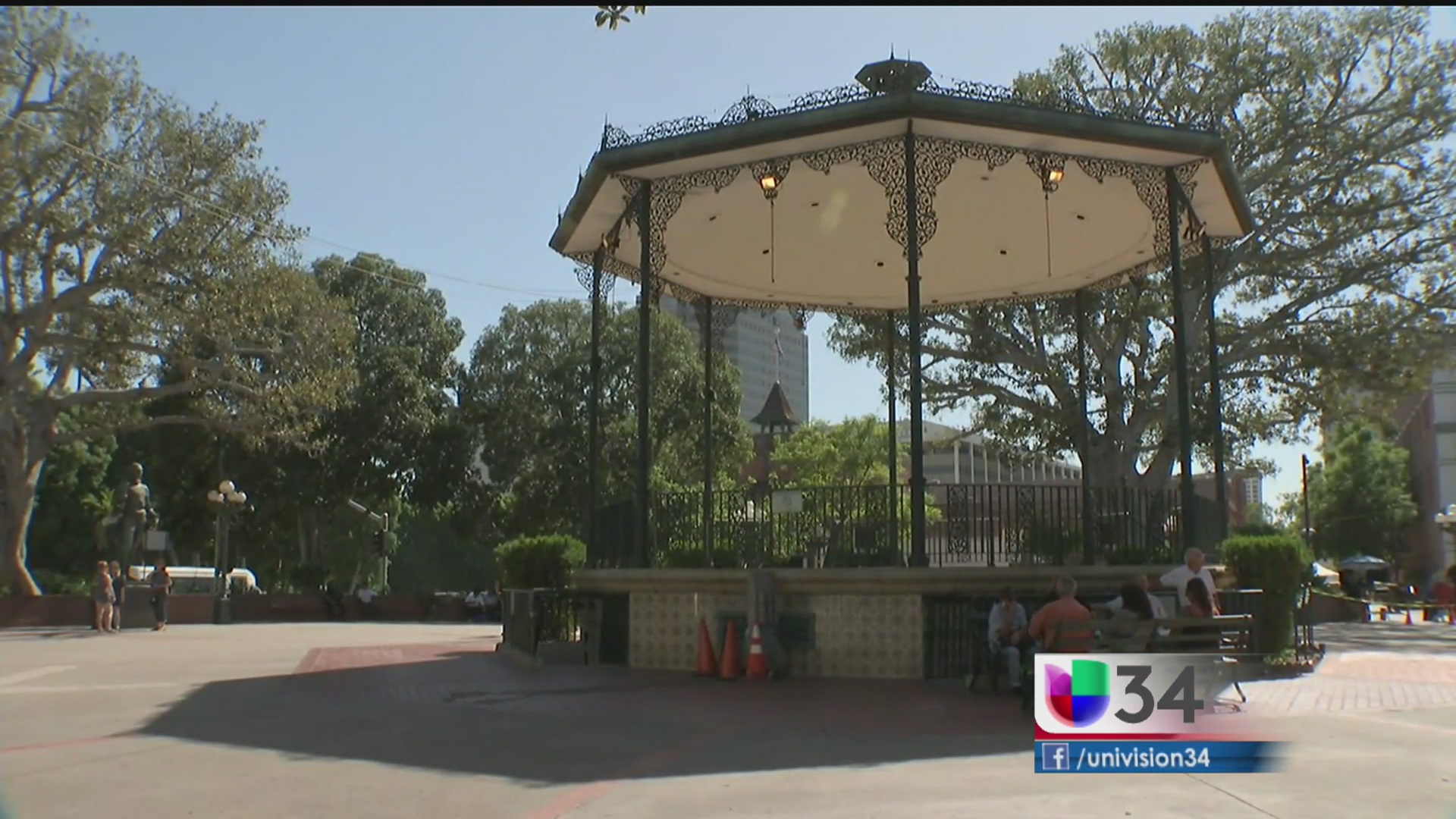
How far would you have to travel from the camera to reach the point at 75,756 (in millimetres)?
9375

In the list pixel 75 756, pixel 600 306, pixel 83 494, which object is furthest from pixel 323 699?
pixel 83 494

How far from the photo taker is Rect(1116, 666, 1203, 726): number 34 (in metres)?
8.50

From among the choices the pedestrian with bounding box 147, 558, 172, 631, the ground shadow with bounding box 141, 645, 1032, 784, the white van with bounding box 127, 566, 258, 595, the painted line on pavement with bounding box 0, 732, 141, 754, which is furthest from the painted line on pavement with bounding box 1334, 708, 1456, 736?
the white van with bounding box 127, 566, 258, 595

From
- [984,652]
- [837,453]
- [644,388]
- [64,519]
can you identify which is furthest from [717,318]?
[64,519]

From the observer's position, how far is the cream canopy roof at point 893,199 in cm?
1434

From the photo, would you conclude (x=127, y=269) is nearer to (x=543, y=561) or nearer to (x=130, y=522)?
(x=130, y=522)

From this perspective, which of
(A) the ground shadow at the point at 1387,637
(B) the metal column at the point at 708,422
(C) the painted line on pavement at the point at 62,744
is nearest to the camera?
(C) the painted line on pavement at the point at 62,744

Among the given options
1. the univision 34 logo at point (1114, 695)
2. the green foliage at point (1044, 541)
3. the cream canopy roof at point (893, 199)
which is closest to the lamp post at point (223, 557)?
the cream canopy roof at point (893, 199)

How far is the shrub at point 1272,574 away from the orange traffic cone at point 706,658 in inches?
238

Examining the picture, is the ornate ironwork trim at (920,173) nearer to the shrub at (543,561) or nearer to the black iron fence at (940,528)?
the black iron fence at (940,528)

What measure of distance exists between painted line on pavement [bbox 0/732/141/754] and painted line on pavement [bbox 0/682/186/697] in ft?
13.2

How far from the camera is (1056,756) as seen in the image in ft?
26.7

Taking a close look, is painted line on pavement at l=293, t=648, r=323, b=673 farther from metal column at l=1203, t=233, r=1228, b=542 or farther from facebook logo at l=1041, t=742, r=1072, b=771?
metal column at l=1203, t=233, r=1228, b=542

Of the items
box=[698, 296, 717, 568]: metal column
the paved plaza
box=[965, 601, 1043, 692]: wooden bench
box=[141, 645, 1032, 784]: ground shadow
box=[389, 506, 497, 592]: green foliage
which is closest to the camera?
the paved plaza
